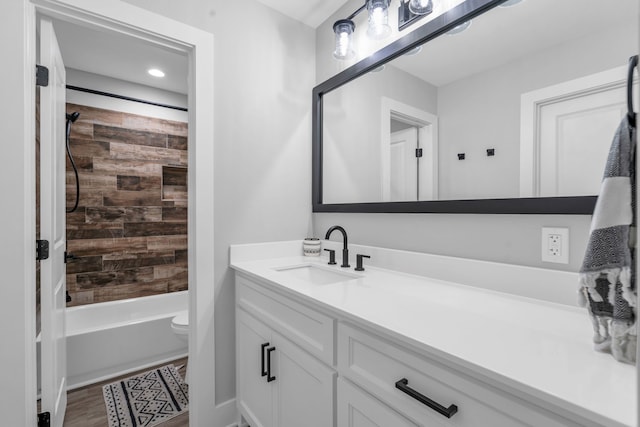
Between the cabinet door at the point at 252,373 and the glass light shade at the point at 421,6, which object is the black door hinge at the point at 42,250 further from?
the glass light shade at the point at 421,6

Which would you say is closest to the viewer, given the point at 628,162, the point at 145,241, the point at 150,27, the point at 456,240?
the point at 628,162

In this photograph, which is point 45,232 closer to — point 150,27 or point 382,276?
point 150,27

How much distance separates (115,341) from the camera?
2197mm

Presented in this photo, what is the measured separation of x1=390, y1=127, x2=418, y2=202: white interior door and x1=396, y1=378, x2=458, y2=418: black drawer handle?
86cm

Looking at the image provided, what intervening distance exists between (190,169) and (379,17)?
121 centimetres

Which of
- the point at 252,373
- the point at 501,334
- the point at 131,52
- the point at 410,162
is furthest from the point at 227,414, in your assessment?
the point at 131,52

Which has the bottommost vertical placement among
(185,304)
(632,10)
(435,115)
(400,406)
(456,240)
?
(185,304)

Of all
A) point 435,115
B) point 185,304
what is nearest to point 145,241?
point 185,304

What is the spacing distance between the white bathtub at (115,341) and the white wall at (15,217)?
99cm

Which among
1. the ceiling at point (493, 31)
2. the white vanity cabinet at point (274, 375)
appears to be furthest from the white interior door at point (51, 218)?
the white vanity cabinet at point (274, 375)

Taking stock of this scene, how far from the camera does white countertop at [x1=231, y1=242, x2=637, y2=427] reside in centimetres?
49

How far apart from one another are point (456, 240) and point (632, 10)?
0.84 metres

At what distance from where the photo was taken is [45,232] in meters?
1.34

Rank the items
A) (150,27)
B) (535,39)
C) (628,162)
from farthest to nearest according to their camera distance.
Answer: (150,27) < (535,39) < (628,162)
